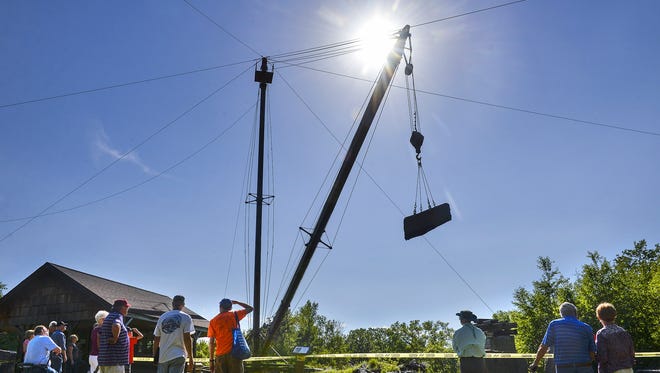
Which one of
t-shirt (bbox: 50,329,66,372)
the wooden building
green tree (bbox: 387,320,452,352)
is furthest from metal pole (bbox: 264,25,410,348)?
green tree (bbox: 387,320,452,352)

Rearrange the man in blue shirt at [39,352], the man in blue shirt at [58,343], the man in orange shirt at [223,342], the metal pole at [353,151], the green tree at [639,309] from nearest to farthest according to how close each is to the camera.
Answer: the man in orange shirt at [223,342] → the man in blue shirt at [39,352] → the man in blue shirt at [58,343] → the metal pole at [353,151] → the green tree at [639,309]

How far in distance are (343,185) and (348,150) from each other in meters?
1.18

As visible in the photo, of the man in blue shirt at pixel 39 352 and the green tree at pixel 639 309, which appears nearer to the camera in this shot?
the man in blue shirt at pixel 39 352

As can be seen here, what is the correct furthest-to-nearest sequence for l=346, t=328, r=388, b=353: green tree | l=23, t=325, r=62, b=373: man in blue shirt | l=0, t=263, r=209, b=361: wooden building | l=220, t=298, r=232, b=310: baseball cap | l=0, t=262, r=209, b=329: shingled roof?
l=346, t=328, r=388, b=353: green tree
l=0, t=263, r=209, b=361: wooden building
l=0, t=262, r=209, b=329: shingled roof
l=220, t=298, r=232, b=310: baseball cap
l=23, t=325, r=62, b=373: man in blue shirt

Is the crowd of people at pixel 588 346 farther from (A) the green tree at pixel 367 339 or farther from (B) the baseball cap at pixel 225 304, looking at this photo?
(A) the green tree at pixel 367 339

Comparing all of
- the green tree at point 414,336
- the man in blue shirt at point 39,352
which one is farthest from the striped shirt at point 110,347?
the green tree at point 414,336

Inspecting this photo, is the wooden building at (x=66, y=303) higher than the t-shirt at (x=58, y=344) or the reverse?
higher

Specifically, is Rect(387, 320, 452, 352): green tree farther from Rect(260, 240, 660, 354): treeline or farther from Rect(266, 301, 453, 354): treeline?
Rect(260, 240, 660, 354): treeline

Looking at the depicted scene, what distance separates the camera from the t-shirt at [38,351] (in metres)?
6.70

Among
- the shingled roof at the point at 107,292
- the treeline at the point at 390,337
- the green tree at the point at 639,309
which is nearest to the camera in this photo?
the shingled roof at the point at 107,292

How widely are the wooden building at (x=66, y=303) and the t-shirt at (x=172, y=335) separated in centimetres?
1057

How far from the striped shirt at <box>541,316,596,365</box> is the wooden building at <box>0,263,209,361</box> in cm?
1395

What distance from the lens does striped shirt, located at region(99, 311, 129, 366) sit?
5789mm

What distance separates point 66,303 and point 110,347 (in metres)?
12.8
